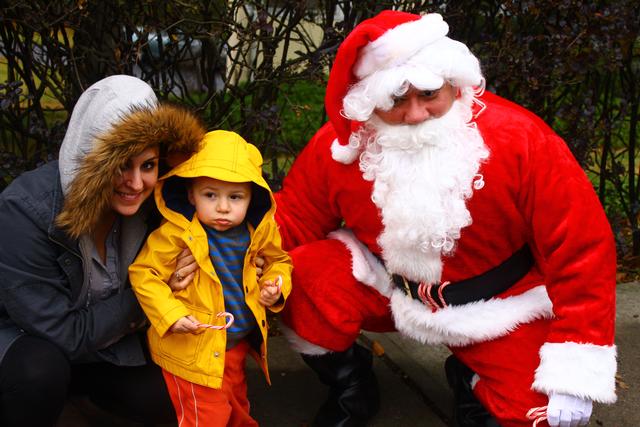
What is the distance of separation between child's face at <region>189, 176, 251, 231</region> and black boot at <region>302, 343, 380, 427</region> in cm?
68

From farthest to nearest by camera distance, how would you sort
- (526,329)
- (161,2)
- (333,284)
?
(161,2)
(333,284)
(526,329)

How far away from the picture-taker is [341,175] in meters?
2.83

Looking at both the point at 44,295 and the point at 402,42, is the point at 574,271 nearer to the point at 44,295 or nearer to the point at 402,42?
the point at 402,42

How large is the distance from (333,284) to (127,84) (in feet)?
3.21

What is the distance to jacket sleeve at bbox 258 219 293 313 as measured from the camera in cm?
271

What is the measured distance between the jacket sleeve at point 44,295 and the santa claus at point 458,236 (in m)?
0.66

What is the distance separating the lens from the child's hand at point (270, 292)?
2.65 metres

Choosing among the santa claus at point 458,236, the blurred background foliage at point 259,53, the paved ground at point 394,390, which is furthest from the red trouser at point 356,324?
the blurred background foliage at point 259,53

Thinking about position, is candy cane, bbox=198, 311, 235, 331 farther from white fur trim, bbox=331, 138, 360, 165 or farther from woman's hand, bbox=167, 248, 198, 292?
white fur trim, bbox=331, 138, 360, 165

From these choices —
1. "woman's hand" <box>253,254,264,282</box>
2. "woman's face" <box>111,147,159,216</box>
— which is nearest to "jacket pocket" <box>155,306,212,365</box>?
"woman's hand" <box>253,254,264,282</box>

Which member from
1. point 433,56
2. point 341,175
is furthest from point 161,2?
point 433,56

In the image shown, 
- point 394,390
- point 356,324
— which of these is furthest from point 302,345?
point 394,390

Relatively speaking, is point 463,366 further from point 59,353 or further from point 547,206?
point 59,353

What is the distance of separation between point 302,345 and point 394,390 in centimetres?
57
